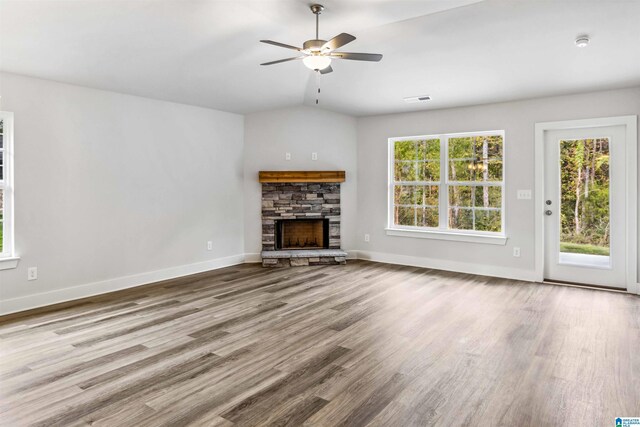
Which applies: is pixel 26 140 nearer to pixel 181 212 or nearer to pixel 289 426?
pixel 181 212

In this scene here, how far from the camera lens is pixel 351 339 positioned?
318 cm

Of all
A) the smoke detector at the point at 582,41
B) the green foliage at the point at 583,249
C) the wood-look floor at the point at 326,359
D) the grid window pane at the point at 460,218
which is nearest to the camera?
the wood-look floor at the point at 326,359

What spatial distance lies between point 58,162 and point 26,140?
1.15 ft

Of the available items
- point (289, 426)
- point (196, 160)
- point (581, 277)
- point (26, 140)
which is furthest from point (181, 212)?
point (581, 277)

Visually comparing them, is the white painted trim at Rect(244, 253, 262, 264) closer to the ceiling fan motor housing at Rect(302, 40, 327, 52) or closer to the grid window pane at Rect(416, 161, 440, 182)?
the grid window pane at Rect(416, 161, 440, 182)

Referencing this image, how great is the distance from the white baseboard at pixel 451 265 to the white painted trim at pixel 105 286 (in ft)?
7.85

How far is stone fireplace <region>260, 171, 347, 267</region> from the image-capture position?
242 inches

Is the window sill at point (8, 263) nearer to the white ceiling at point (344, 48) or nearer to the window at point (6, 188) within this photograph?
the window at point (6, 188)

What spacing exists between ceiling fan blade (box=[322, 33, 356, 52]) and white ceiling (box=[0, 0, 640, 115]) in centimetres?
33

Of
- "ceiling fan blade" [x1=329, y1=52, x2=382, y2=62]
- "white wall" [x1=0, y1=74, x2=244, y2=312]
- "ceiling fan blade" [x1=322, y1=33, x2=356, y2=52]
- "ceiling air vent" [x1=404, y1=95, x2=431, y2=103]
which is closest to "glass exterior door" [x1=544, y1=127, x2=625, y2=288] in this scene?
"ceiling air vent" [x1=404, y1=95, x2=431, y2=103]

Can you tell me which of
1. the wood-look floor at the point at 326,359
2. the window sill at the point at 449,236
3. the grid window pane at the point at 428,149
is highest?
the grid window pane at the point at 428,149

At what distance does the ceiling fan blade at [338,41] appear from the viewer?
2797 mm

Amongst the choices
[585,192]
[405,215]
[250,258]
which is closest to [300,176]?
[250,258]

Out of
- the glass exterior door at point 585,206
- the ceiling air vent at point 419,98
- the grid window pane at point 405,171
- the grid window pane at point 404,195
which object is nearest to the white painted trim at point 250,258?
the grid window pane at point 404,195
